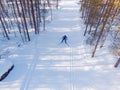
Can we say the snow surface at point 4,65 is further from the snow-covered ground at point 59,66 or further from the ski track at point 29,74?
the ski track at point 29,74

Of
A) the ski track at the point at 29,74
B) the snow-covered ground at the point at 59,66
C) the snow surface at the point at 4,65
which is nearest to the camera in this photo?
the ski track at the point at 29,74

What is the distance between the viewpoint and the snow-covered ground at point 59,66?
16500mm

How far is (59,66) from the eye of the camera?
62.7 feet

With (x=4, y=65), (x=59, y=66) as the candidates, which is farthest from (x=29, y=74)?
(x=59, y=66)

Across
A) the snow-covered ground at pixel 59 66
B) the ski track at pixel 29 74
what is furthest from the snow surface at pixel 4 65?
the ski track at pixel 29 74

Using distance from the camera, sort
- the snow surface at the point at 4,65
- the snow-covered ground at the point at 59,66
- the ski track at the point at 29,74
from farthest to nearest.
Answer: the snow surface at the point at 4,65 < the snow-covered ground at the point at 59,66 < the ski track at the point at 29,74

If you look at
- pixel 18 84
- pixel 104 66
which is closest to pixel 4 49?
pixel 18 84

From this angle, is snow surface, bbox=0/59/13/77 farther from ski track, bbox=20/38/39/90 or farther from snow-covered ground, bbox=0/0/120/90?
ski track, bbox=20/38/39/90

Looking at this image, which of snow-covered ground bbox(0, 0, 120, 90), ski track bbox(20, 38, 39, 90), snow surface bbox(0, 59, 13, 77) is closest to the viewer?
ski track bbox(20, 38, 39, 90)

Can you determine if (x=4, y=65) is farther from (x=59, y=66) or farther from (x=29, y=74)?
(x=59, y=66)

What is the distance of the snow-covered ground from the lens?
16500mm

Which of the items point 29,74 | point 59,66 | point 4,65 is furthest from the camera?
point 59,66

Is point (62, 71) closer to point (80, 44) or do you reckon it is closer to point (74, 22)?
point (80, 44)

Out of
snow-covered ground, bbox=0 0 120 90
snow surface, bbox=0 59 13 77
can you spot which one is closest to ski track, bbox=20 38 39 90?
snow-covered ground, bbox=0 0 120 90
